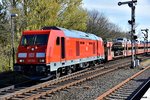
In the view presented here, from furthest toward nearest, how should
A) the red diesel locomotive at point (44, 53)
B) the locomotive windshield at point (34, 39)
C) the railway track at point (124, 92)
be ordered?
the locomotive windshield at point (34, 39)
the red diesel locomotive at point (44, 53)
the railway track at point (124, 92)

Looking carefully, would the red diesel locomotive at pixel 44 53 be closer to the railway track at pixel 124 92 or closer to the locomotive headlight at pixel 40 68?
the locomotive headlight at pixel 40 68

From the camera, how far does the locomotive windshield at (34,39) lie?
60.4 feet

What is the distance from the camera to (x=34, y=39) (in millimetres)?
18688

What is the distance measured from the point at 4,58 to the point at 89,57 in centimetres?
668

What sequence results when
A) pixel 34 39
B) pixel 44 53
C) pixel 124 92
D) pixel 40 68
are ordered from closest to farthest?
pixel 124 92 → pixel 40 68 → pixel 44 53 → pixel 34 39

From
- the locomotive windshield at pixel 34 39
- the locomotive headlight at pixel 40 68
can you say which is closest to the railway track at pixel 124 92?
the locomotive headlight at pixel 40 68

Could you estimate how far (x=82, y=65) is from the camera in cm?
2522

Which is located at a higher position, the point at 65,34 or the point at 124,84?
the point at 65,34

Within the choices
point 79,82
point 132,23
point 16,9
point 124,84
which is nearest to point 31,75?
point 79,82

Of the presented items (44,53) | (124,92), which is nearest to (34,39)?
(44,53)

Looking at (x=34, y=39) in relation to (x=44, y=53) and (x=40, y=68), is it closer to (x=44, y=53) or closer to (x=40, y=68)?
(x=44, y=53)

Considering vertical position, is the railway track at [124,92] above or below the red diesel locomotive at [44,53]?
below

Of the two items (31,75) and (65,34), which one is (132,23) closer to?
(65,34)

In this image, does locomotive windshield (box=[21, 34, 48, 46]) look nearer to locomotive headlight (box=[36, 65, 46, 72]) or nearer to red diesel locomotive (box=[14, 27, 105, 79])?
red diesel locomotive (box=[14, 27, 105, 79])
